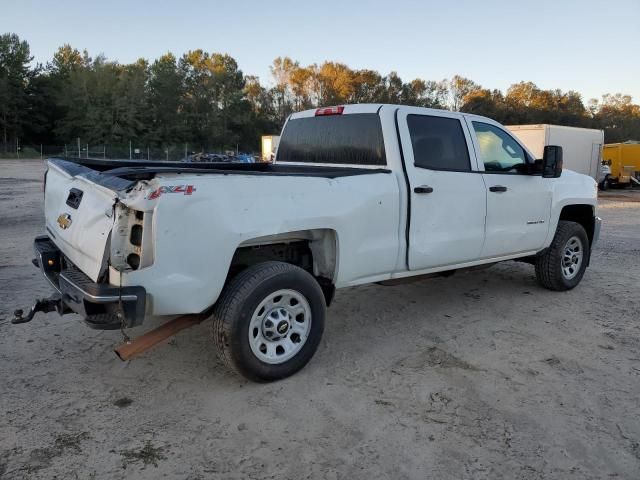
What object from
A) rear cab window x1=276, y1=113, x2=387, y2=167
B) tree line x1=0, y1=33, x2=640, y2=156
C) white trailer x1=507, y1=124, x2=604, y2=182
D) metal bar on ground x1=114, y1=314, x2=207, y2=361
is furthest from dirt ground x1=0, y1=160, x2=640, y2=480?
tree line x1=0, y1=33, x2=640, y2=156

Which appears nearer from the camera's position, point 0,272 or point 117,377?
point 117,377

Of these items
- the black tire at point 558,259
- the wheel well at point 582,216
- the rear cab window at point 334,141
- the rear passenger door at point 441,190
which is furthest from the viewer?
the wheel well at point 582,216

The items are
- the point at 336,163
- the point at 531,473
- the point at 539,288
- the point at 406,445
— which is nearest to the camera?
the point at 531,473

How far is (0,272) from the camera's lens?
647 centimetres

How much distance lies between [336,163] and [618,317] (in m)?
3.33

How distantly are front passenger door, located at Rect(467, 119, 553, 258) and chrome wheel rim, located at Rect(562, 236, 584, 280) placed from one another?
26.0 inches

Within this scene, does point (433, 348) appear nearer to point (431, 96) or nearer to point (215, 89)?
point (215, 89)

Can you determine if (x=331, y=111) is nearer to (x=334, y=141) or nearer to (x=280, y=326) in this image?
(x=334, y=141)

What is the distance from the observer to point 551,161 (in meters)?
5.08

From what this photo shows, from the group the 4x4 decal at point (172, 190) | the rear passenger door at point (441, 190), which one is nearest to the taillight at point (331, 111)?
the rear passenger door at point (441, 190)

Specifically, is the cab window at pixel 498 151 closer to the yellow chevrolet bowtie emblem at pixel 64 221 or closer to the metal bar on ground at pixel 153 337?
the metal bar on ground at pixel 153 337

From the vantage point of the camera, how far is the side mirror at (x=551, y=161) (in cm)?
508

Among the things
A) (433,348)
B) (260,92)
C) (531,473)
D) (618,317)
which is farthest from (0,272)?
(260,92)

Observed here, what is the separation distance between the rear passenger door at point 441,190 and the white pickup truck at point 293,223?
14 millimetres
